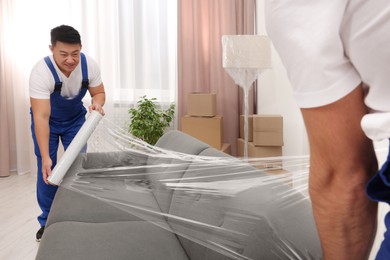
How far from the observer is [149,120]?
3.63 m

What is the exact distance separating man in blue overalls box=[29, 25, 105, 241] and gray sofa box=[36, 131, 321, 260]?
0.43m

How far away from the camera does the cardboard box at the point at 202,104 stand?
10.6ft

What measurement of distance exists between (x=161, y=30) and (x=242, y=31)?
0.81m

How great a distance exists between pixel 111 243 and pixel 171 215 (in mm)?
377

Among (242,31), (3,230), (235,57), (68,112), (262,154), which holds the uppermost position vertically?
(242,31)

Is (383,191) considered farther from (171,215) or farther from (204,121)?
(204,121)

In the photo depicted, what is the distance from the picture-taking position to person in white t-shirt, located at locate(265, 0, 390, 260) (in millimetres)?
431

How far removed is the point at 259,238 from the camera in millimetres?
909

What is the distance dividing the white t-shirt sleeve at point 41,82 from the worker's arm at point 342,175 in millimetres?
2018

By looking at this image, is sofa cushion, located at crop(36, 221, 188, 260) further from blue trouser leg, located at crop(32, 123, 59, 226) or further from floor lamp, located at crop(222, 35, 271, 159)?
floor lamp, located at crop(222, 35, 271, 159)

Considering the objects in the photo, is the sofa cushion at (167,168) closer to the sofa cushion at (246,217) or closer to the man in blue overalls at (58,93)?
the sofa cushion at (246,217)

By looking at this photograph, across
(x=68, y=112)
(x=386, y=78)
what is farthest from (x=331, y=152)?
(x=68, y=112)

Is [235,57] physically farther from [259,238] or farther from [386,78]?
[386,78]

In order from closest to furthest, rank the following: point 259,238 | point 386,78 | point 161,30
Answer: point 386,78 → point 259,238 → point 161,30
